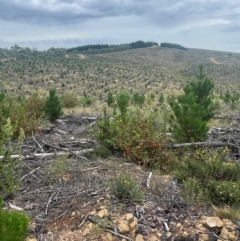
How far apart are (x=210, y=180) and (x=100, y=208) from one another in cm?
193

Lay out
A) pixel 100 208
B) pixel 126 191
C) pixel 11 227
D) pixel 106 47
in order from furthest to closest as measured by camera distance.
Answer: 1. pixel 106 47
2. pixel 126 191
3. pixel 100 208
4. pixel 11 227

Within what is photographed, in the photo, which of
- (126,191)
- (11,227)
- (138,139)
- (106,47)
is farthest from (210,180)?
(106,47)

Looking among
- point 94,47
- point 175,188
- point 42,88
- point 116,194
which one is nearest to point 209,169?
point 175,188

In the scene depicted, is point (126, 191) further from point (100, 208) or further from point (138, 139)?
point (138, 139)

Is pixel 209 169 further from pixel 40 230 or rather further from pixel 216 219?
pixel 40 230

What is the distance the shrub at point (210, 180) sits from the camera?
478cm

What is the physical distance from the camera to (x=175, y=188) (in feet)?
16.9

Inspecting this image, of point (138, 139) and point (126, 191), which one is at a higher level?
point (138, 139)

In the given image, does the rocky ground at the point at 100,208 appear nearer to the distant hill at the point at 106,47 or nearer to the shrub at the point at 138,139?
the shrub at the point at 138,139

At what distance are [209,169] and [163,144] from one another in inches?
57.9

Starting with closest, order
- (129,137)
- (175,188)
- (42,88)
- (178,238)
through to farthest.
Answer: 1. (178,238)
2. (175,188)
3. (129,137)
4. (42,88)

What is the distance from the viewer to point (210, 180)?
5.18 m

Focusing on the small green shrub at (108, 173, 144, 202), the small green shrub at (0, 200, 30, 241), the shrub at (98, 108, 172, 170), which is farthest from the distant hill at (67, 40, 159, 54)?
the small green shrub at (0, 200, 30, 241)

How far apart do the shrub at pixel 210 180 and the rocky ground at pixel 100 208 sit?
205 mm
